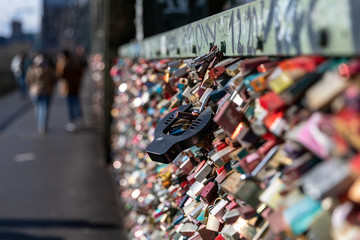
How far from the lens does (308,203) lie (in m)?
1.08

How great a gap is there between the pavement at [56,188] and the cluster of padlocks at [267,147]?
137 inches

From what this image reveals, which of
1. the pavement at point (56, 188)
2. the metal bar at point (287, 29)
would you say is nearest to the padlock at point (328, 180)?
the metal bar at point (287, 29)

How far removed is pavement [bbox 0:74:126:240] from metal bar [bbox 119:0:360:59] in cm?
410

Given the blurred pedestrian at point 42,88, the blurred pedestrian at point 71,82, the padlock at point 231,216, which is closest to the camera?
the padlock at point 231,216

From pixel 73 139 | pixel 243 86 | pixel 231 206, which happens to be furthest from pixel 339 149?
pixel 73 139

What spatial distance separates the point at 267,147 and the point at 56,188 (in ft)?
22.0

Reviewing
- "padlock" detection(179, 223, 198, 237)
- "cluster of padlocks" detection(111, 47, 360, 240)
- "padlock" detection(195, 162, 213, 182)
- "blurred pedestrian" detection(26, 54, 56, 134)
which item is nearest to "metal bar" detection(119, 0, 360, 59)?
"cluster of padlocks" detection(111, 47, 360, 240)

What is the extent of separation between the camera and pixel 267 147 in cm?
134

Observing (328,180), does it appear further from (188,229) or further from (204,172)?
(188,229)

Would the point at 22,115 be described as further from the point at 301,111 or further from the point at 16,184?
the point at 301,111

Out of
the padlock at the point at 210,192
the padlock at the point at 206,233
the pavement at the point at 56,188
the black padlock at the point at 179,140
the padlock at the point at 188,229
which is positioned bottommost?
the pavement at the point at 56,188

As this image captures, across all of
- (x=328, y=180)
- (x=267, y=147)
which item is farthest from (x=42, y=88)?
(x=328, y=180)

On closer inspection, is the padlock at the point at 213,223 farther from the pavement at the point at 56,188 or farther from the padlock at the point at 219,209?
the pavement at the point at 56,188

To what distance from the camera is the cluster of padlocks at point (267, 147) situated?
0.96m
